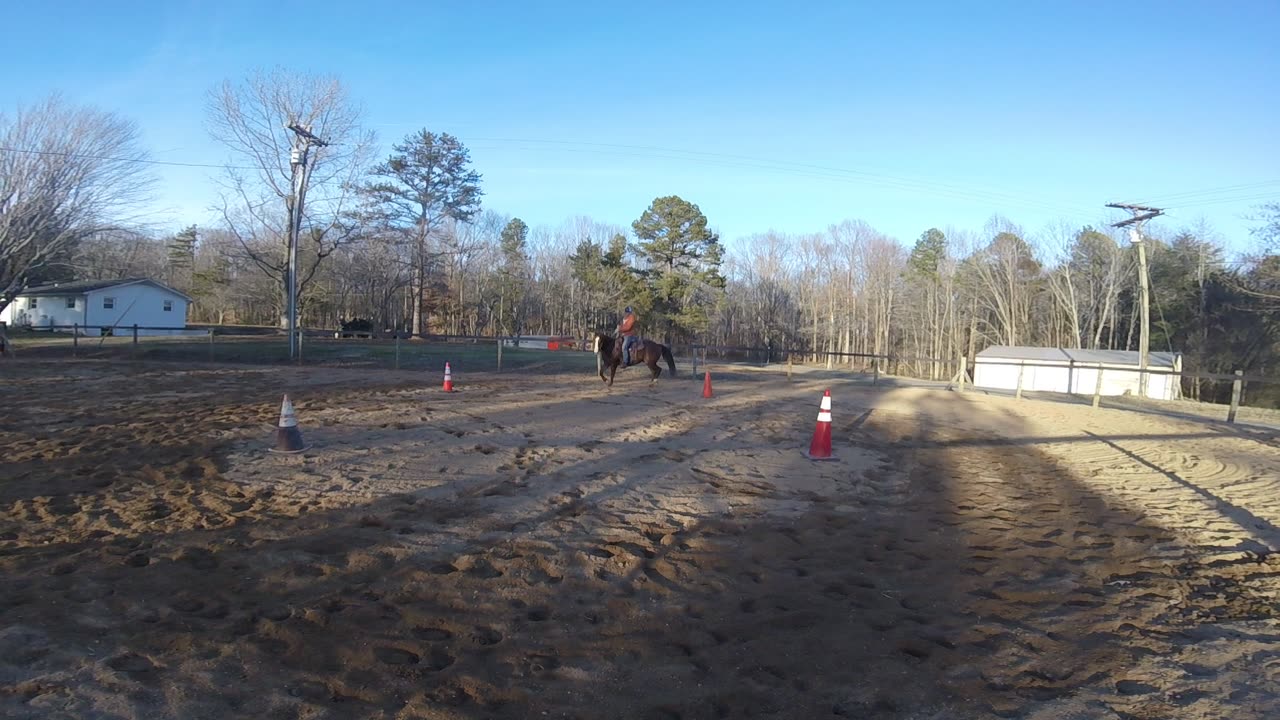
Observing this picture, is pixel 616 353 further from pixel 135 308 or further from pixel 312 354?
pixel 135 308

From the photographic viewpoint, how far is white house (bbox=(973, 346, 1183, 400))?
124ft

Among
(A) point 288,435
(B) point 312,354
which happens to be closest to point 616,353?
(A) point 288,435

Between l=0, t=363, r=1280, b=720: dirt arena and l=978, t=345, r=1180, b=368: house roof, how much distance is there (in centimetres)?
3562

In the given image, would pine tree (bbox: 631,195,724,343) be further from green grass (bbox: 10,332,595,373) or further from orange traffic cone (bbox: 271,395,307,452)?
orange traffic cone (bbox: 271,395,307,452)

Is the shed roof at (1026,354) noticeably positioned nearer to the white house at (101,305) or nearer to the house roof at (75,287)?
the white house at (101,305)

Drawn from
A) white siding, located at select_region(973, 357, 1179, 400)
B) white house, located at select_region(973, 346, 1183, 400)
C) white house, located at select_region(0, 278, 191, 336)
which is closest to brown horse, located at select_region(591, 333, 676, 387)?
white siding, located at select_region(973, 357, 1179, 400)

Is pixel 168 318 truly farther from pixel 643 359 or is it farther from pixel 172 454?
pixel 172 454

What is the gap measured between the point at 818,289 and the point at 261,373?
63.5 meters

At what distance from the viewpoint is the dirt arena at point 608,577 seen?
3236mm

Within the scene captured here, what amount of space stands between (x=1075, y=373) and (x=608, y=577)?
43.8 m

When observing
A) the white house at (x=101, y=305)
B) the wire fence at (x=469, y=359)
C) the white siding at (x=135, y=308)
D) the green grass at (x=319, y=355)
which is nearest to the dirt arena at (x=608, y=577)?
the wire fence at (x=469, y=359)

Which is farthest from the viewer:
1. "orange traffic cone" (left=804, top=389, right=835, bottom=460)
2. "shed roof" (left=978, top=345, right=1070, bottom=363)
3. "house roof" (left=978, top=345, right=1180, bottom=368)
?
"shed roof" (left=978, top=345, right=1070, bottom=363)

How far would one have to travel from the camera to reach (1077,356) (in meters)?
41.9

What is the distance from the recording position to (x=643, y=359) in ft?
58.4
